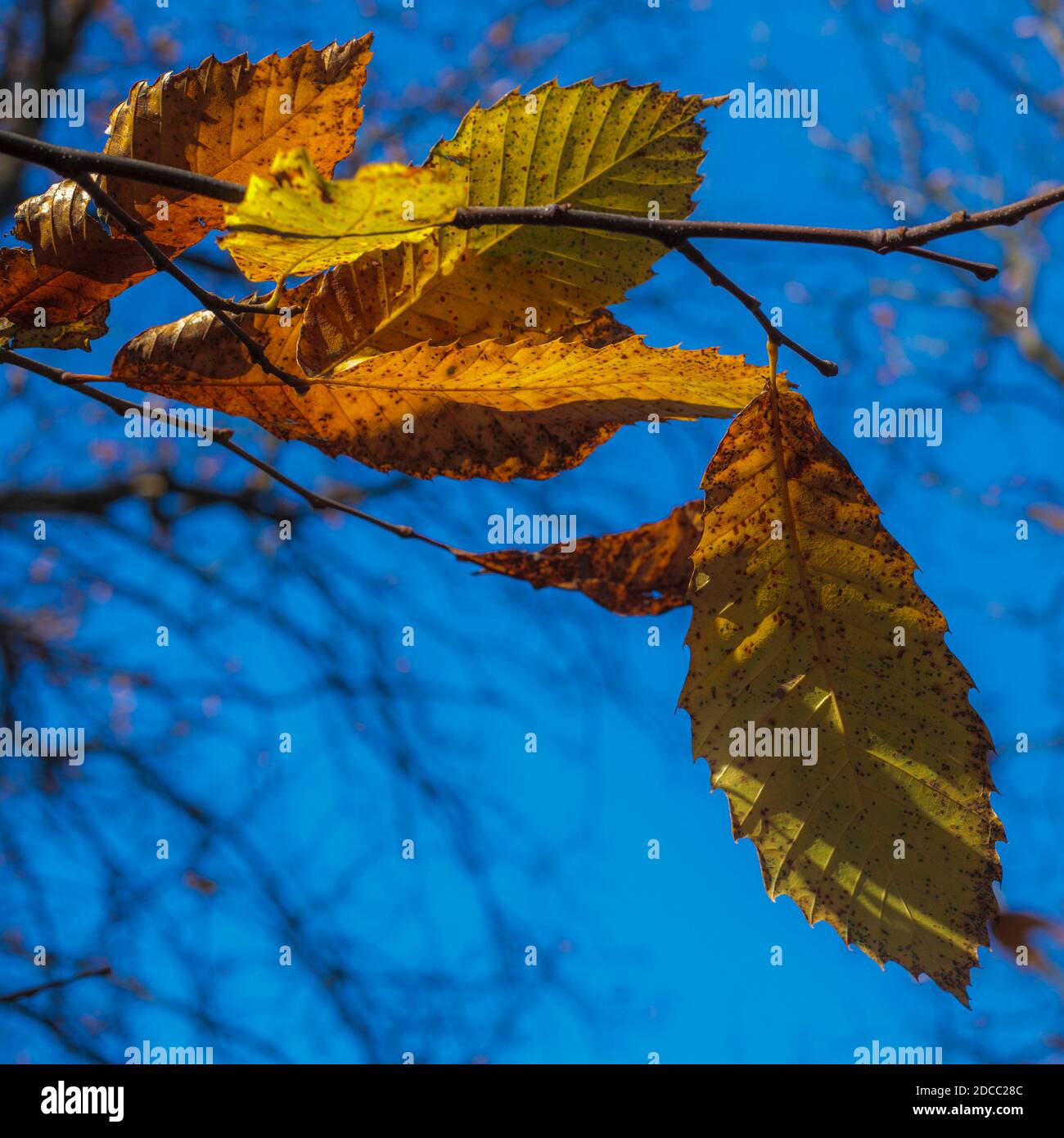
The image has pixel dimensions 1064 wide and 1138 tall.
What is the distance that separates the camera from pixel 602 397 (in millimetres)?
504

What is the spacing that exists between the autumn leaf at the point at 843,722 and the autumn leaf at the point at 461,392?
9 cm

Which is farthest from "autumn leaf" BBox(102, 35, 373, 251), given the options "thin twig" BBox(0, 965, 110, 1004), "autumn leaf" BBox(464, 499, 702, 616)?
"thin twig" BBox(0, 965, 110, 1004)

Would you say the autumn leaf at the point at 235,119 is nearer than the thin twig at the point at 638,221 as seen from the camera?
No

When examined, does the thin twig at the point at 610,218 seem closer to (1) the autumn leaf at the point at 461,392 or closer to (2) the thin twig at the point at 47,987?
(1) the autumn leaf at the point at 461,392

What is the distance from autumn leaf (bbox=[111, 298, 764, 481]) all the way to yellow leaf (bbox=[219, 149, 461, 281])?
9cm

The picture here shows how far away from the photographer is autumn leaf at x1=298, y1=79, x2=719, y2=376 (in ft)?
1.71

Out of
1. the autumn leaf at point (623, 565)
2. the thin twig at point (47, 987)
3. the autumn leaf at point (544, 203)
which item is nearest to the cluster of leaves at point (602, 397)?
the autumn leaf at point (544, 203)

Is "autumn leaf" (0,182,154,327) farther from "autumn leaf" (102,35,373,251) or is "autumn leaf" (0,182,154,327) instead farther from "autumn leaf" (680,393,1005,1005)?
"autumn leaf" (680,393,1005,1005)

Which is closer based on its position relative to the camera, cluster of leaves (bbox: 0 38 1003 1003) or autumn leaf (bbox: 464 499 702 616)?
cluster of leaves (bbox: 0 38 1003 1003)

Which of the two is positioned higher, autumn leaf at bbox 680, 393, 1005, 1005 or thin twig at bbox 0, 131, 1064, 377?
thin twig at bbox 0, 131, 1064, 377

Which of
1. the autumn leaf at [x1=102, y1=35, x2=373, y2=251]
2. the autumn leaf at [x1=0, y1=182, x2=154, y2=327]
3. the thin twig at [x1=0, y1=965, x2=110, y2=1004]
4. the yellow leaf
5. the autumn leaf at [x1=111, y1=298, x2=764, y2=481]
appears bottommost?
the thin twig at [x1=0, y1=965, x2=110, y2=1004]

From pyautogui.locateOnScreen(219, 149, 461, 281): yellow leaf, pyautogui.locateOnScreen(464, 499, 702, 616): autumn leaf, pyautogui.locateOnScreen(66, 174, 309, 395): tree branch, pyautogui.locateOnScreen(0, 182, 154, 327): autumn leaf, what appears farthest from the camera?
pyautogui.locateOnScreen(464, 499, 702, 616): autumn leaf

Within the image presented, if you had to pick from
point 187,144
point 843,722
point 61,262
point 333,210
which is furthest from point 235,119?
point 843,722

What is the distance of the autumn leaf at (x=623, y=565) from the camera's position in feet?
2.32
